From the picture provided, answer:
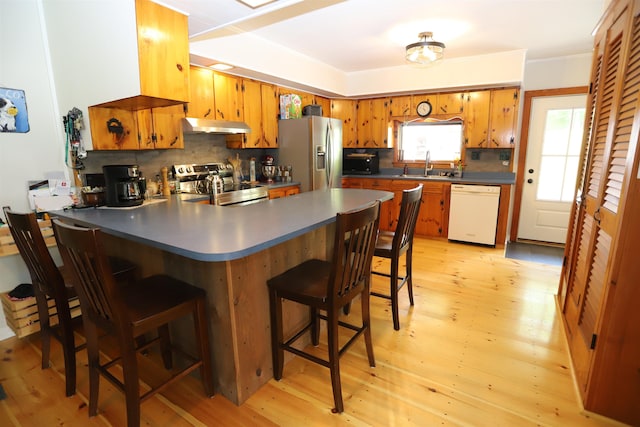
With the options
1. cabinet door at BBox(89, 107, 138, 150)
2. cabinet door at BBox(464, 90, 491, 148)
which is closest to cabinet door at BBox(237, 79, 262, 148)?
cabinet door at BBox(89, 107, 138, 150)

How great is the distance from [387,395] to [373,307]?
101cm

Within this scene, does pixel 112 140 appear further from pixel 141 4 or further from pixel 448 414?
pixel 448 414

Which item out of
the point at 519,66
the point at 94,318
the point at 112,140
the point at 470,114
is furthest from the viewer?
the point at 470,114

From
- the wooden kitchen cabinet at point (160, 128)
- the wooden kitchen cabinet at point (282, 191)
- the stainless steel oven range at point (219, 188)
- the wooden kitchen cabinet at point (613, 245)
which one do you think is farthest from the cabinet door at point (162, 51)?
the wooden kitchen cabinet at point (613, 245)

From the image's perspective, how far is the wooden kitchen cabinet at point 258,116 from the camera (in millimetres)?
3908

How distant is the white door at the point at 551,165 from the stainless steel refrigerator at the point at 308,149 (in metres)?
2.72

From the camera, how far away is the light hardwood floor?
5.40 feet

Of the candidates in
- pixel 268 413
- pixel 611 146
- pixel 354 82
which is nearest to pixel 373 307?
pixel 268 413

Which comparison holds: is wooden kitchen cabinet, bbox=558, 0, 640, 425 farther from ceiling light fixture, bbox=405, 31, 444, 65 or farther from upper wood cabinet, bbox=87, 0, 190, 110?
upper wood cabinet, bbox=87, 0, 190, 110

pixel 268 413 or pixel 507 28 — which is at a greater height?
pixel 507 28

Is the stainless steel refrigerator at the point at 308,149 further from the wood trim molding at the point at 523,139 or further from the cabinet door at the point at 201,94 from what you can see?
the wood trim molding at the point at 523,139

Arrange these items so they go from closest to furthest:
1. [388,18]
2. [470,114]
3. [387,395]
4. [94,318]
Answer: [94,318], [387,395], [388,18], [470,114]

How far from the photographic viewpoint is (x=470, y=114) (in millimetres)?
4543

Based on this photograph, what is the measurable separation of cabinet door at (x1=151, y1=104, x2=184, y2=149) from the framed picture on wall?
872mm
